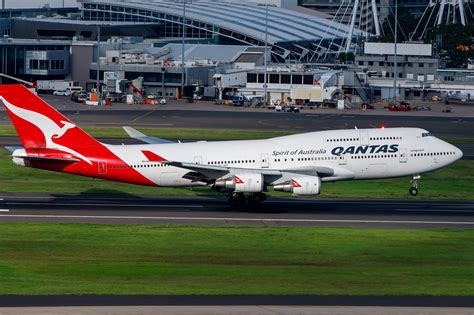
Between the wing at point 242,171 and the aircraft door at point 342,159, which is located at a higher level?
the aircraft door at point 342,159

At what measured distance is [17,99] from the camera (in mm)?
67562

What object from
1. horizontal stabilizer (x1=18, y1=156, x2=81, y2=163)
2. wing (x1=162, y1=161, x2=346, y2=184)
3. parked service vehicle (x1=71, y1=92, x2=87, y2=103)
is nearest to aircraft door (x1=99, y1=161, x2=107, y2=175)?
horizontal stabilizer (x1=18, y1=156, x2=81, y2=163)

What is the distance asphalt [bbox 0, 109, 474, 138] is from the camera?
133375 millimetres

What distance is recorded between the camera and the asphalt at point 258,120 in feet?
438

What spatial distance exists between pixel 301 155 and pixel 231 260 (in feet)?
57.9

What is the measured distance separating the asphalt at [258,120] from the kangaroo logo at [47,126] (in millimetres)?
62864

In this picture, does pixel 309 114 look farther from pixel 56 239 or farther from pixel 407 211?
pixel 56 239

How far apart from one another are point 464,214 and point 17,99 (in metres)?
28.5

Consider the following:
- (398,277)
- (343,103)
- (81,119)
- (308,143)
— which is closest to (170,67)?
(343,103)

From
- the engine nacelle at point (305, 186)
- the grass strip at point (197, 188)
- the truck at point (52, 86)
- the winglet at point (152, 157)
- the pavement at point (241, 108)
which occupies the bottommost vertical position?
the grass strip at point (197, 188)

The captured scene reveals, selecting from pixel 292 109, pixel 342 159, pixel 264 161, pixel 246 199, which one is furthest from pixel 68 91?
pixel 342 159

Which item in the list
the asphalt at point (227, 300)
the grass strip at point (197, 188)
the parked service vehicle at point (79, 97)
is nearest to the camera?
the asphalt at point (227, 300)

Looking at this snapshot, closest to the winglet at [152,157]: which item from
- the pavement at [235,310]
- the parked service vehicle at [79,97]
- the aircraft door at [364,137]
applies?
the aircraft door at [364,137]

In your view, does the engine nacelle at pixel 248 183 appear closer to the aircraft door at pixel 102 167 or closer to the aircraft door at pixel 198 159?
the aircraft door at pixel 198 159
